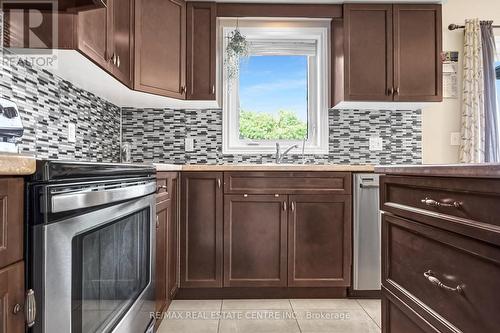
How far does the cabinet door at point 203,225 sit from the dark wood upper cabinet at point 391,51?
1233 millimetres

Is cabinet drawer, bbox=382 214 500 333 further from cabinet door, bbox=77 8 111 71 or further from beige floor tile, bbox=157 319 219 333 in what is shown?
cabinet door, bbox=77 8 111 71

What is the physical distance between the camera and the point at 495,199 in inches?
29.0

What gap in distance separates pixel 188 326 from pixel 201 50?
1.90m

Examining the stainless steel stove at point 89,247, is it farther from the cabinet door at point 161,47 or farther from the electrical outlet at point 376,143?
the electrical outlet at point 376,143

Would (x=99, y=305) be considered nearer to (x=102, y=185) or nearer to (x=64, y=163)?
(x=102, y=185)

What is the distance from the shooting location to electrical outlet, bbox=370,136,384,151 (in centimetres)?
296

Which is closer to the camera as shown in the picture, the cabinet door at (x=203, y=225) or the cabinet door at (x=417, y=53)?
the cabinet door at (x=203, y=225)

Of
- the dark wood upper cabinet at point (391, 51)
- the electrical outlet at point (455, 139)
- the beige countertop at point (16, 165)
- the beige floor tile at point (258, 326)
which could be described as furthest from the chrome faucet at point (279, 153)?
the beige countertop at point (16, 165)

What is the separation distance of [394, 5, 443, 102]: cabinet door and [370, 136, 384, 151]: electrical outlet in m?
0.41

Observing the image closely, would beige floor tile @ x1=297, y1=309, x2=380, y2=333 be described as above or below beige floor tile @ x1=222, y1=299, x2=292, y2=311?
below

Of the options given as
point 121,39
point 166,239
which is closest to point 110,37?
point 121,39

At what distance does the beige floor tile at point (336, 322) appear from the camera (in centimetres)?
199

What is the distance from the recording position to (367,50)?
2662mm

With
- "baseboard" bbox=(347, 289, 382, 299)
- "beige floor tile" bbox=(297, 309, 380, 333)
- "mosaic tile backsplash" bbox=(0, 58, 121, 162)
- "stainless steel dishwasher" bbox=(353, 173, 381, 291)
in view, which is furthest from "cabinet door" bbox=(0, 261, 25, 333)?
"baseboard" bbox=(347, 289, 382, 299)
